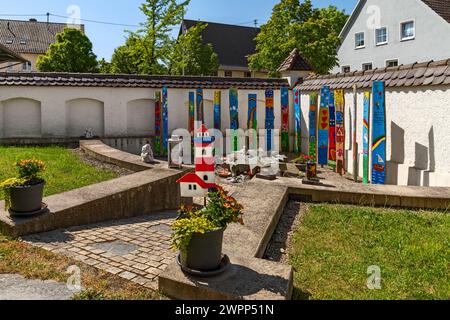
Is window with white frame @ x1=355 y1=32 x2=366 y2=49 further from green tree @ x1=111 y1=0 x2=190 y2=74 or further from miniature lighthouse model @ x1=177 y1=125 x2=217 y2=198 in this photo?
miniature lighthouse model @ x1=177 y1=125 x2=217 y2=198

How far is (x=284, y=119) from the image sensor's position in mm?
17953

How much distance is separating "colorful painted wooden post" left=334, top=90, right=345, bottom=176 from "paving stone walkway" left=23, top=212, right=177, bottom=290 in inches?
324

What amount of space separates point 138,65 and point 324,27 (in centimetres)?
1374

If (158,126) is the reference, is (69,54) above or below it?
above

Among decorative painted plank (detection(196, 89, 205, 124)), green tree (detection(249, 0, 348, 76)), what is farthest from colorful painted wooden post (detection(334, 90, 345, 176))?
green tree (detection(249, 0, 348, 76))

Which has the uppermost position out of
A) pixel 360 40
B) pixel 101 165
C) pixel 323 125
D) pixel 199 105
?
pixel 360 40

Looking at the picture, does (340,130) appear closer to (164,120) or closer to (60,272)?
(164,120)

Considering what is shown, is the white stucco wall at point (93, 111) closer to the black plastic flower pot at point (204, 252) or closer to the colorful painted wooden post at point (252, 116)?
the colorful painted wooden post at point (252, 116)

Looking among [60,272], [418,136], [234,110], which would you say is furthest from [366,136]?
[60,272]

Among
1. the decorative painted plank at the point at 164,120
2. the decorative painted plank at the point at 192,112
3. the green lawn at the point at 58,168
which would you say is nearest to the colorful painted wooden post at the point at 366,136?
the green lawn at the point at 58,168

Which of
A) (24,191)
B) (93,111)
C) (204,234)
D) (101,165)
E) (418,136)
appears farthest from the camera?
(93,111)

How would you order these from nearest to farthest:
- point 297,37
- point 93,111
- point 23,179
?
point 23,179, point 93,111, point 297,37

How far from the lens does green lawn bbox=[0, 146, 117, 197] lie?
8.91 meters

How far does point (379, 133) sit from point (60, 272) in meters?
9.40
